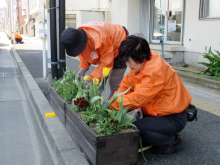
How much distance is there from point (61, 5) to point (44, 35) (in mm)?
2475

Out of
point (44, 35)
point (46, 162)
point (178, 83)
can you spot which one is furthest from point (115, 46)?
point (44, 35)

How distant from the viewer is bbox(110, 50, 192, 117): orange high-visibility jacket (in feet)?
7.76

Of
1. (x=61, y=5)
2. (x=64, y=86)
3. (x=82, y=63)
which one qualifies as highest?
(x=61, y=5)

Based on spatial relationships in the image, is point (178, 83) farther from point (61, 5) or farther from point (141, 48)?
point (61, 5)

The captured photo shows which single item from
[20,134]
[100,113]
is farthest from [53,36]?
[100,113]

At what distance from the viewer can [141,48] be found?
7.91ft

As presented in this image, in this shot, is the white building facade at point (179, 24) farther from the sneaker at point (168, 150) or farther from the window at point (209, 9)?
the sneaker at point (168, 150)

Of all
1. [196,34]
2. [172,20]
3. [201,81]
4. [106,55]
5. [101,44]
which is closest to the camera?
[101,44]

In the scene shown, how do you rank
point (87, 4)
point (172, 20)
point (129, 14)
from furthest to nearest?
point (87, 4), point (129, 14), point (172, 20)

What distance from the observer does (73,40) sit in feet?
9.31

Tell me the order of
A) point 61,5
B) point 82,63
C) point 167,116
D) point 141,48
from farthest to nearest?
1. point 61,5
2. point 82,63
3. point 167,116
4. point 141,48

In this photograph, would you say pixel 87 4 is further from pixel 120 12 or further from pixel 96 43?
pixel 96 43

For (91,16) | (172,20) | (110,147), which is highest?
(91,16)

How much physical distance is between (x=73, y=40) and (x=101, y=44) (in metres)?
0.36
